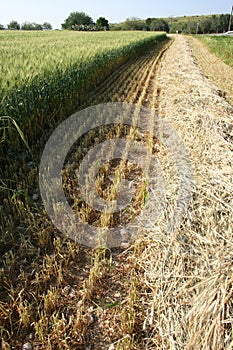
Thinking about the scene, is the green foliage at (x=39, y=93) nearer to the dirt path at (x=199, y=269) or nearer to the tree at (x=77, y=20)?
the dirt path at (x=199, y=269)

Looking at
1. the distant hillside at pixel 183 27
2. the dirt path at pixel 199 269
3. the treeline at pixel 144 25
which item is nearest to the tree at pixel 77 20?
the treeline at pixel 144 25

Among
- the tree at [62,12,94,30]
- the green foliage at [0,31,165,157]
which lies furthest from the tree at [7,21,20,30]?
the green foliage at [0,31,165,157]

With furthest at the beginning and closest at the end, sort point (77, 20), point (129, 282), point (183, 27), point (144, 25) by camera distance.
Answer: point (183, 27) → point (77, 20) → point (144, 25) → point (129, 282)

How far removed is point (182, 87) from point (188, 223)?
508 cm

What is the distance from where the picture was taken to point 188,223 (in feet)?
7.54

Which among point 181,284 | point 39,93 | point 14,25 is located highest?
point 14,25

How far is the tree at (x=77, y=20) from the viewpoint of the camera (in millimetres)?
79250

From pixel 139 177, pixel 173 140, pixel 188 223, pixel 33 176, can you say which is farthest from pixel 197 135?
pixel 33 176

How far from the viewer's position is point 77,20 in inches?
3137

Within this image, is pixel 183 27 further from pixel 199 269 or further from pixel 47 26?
pixel 199 269

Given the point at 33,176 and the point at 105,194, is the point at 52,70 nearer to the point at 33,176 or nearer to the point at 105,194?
the point at 33,176

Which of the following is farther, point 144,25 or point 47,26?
point 47,26

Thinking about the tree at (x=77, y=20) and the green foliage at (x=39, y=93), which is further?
the tree at (x=77, y=20)

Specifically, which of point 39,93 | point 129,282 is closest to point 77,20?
point 39,93
